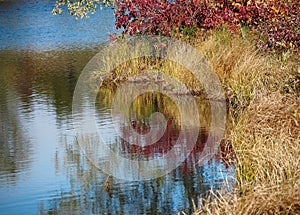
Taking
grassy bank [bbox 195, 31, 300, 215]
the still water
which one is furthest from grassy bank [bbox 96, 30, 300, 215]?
the still water

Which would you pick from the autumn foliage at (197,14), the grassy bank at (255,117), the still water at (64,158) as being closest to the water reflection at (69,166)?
the still water at (64,158)

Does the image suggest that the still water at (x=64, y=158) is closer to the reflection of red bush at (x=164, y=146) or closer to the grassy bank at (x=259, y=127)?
the reflection of red bush at (x=164, y=146)

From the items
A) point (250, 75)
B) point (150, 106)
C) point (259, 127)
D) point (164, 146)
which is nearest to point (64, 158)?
point (164, 146)

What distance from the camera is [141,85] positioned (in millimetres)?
13797

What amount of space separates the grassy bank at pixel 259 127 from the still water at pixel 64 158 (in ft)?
1.29

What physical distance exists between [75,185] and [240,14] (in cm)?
743

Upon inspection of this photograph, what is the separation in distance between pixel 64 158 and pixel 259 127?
2592 millimetres

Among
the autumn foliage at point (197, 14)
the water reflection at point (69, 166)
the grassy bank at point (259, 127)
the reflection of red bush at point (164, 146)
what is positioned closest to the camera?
the grassy bank at point (259, 127)

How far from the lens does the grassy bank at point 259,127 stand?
18.1ft

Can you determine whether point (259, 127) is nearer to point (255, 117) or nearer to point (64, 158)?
point (255, 117)

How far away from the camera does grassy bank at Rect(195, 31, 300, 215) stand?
18.1 ft

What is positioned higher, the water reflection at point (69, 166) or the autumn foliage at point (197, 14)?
the autumn foliage at point (197, 14)

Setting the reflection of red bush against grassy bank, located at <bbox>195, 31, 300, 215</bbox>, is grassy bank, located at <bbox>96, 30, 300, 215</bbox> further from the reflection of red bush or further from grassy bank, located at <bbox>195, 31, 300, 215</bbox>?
the reflection of red bush

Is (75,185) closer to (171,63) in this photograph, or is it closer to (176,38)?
(171,63)
